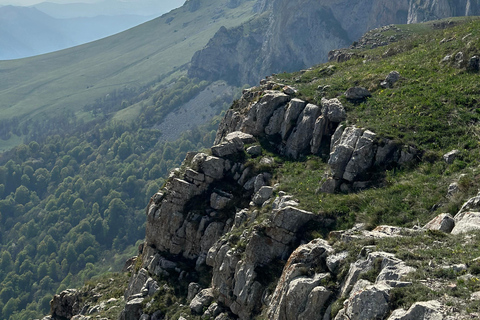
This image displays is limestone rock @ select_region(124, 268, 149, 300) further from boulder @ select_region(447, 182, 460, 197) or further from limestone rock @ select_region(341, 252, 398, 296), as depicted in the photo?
boulder @ select_region(447, 182, 460, 197)

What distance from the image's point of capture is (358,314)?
63.5 feet

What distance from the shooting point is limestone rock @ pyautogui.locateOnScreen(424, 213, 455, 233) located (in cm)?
2488

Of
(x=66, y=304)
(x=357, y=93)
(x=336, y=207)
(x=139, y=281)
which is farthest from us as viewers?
(x=66, y=304)

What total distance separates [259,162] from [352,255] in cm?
2095

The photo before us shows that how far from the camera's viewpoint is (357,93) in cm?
4553

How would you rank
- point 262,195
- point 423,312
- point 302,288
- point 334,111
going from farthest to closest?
point 334,111 < point 262,195 < point 302,288 < point 423,312

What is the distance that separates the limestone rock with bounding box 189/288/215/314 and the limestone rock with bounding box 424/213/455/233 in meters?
16.6

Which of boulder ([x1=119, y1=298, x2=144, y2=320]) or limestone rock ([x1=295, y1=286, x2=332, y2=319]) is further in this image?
boulder ([x1=119, y1=298, x2=144, y2=320])

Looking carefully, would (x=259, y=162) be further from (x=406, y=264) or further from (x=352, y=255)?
(x=406, y=264)

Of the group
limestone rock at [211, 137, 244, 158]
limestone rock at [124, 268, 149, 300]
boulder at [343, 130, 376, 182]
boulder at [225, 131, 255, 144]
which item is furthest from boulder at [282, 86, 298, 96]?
limestone rock at [124, 268, 149, 300]

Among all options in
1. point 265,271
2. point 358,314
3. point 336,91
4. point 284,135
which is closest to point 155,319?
point 265,271

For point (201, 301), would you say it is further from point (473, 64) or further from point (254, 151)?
point (473, 64)

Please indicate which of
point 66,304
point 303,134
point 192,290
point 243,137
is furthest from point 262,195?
point 66,304

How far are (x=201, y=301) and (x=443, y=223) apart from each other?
18.2 metres
